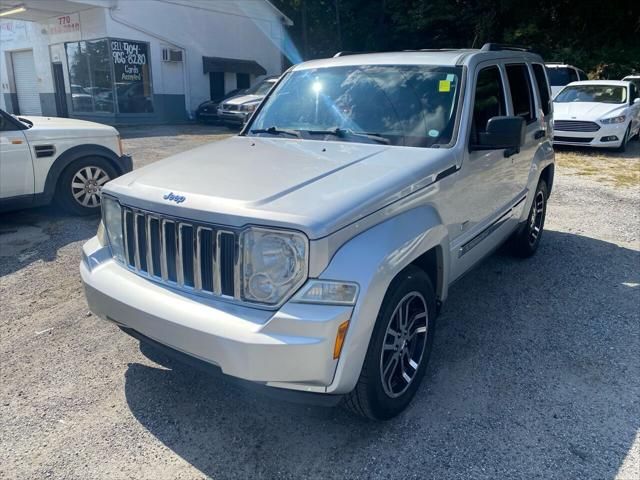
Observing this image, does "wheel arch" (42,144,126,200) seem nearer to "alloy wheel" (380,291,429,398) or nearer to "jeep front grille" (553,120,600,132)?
"alloy wheel" (380,291,429,398)

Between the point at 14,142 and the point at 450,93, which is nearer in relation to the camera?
the point at 450,93

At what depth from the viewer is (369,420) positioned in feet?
9.53

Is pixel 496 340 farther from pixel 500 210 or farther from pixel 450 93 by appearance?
pixel 450 93

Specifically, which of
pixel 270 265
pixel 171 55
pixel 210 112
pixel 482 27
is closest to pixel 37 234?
pixel 270 265

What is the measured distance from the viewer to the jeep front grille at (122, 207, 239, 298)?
97.5 inches

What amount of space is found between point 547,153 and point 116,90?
1785 cm

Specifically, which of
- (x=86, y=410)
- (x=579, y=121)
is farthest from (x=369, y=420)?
(x=579, y=121)

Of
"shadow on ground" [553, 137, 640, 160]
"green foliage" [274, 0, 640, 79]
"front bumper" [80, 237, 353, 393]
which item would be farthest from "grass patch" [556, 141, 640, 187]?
"green foliage" [274, 0, 640, 79]

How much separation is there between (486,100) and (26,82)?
82.5 feet

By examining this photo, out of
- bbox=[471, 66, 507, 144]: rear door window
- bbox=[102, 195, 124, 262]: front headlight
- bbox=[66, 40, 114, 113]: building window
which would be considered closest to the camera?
bbox=[102, 195, 124, 262]: front headlight

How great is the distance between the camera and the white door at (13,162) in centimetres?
579

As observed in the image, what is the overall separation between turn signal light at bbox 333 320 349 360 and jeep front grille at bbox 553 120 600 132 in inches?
447

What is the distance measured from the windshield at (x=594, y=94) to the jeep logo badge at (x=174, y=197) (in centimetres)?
1302

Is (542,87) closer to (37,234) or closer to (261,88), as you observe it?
(37,234)
